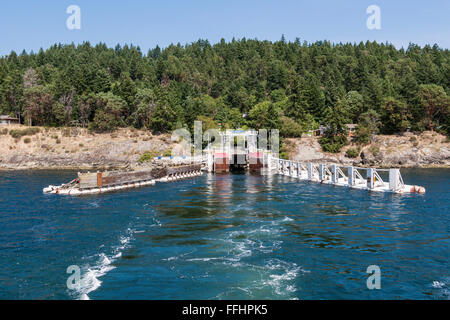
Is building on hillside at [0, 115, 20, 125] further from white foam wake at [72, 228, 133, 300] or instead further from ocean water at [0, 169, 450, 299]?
white foam wake at [72, 228, 133, 300]

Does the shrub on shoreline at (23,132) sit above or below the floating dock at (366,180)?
above

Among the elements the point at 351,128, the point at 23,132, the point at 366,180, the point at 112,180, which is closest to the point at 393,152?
the point at 351,128

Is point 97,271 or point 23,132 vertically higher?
point 23,132

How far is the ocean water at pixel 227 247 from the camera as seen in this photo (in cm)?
1980

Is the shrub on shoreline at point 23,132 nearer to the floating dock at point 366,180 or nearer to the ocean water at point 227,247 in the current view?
the ocean water at point 227,247

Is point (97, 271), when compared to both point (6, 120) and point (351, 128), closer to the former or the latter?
point (351, 128)

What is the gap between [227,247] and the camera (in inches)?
1064

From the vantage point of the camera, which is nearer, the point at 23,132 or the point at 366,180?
the point at 366,180

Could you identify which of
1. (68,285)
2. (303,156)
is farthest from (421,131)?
(68,285)

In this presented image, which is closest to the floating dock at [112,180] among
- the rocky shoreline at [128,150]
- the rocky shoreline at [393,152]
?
the rocky shoreline at [128,150]

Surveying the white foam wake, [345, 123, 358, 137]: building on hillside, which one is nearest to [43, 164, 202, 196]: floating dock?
the white foam wake

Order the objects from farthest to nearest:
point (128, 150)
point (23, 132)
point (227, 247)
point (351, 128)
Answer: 1. point (351, 128)
2. point (23, 132)
3. point (128, 150)
4. point (227, 247)
